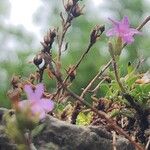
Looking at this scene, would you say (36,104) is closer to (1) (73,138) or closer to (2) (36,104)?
(2) (36,104)

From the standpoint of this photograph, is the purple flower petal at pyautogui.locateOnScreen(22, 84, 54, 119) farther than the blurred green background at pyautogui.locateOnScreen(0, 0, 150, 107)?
No

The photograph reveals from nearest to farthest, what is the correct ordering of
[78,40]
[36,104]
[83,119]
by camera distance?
1. [36,104]
2. [83,119]
3. [78,40]

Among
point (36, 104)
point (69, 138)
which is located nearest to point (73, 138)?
point (69, 138)

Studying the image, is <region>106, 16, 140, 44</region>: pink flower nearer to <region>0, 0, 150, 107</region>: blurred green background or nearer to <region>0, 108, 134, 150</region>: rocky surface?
<region>0, 108, 134, 150</region>: rocky surface

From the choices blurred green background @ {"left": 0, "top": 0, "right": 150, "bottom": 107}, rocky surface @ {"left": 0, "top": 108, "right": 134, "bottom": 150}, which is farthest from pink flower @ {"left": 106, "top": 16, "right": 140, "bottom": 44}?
blurred green background @ {"left": 0, "top": 0, "right": 150, "bottom": 107}

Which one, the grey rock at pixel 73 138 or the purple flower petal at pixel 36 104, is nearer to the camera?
the purple flower petal at pixel 36 104

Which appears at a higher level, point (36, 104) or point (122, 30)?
point (122, 30)

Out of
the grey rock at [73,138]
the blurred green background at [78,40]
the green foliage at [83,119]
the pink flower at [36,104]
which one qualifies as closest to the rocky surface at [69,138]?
the grey rock at [73,138]

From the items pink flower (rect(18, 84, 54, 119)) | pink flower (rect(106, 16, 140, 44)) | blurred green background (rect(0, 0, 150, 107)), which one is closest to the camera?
pink flower (rect(18, 84, 54, 119))

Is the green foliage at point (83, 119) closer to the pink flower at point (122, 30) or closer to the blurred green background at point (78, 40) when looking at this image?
the pink flower at point (122, 30)
